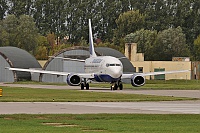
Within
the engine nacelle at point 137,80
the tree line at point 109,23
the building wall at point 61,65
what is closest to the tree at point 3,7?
the tree line at point 109,23

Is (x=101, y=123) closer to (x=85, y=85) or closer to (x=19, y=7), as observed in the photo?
(x=85, y=85)

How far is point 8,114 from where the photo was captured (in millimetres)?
33250

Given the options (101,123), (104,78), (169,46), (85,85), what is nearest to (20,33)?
(169,46)

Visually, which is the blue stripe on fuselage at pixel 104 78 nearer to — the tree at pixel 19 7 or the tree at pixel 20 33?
the tree at pixel 20 33

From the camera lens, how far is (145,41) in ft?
490

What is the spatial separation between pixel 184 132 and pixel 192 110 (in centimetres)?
1195

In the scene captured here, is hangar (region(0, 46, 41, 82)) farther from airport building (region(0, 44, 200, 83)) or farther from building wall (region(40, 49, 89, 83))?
building wall (region(40, 49, 89, 83))

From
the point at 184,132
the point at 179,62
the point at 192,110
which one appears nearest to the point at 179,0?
the point at 179,62

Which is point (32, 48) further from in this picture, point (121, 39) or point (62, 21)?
point (62, 21)

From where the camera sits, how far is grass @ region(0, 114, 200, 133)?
26.6 m

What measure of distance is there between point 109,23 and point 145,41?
40.3 metres

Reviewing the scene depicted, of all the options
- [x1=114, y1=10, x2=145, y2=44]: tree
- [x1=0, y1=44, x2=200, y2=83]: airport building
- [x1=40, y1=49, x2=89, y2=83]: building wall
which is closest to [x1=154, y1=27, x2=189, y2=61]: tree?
[x1=114, y1=10, x2=145, y2=44]: tree

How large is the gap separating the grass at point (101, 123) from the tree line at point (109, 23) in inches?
4475

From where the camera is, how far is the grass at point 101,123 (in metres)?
26.6
